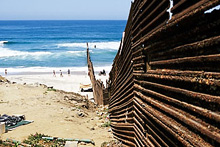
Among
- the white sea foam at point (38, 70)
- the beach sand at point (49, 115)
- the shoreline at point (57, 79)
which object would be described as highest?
the white sea foam at point (38, 70)

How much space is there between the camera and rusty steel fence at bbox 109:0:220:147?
213 cm

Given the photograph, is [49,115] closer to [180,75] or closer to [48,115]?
[48,115]

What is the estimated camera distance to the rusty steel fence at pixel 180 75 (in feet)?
6.98

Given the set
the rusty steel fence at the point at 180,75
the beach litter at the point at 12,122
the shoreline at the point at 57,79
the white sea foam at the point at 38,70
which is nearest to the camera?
the rusty steel fence at the point at 180,75

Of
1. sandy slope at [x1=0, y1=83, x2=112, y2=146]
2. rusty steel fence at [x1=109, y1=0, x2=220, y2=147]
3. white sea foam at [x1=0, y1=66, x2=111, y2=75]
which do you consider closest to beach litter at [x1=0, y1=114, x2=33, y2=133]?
sandy slope at [x1=0, y1=83, x2=112, y2=146]

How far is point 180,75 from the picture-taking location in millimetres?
2715

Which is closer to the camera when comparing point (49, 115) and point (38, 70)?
point (49, 115)

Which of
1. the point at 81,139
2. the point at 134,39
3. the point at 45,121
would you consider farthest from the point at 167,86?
the point at 45,121

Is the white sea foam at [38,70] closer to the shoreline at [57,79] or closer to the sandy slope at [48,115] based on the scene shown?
the shoreline at [57,79]

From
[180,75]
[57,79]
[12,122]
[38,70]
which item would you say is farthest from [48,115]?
[38,70]

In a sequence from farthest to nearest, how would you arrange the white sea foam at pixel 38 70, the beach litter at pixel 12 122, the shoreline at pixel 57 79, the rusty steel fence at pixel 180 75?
the white sea foam at pixel 38 70
the shoreline at pixel 57 79
the beach litter at pixel 12 122
the rusty steel fence at pixel 180 75

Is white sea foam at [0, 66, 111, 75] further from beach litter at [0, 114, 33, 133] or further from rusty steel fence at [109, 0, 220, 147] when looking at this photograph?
rusty steel fence at [109, 0, 220, 147]

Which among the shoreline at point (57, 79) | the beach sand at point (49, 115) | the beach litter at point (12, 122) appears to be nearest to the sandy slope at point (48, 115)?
the beach sand at point (49, 115)

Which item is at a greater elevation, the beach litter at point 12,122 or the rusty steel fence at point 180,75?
the rusty steel fence at point 180,75
